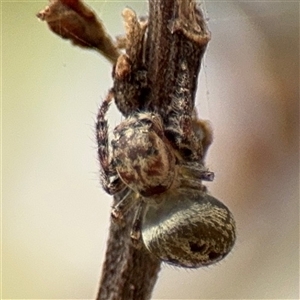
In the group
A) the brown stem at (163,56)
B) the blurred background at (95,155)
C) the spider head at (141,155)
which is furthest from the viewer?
the blurred background at (95,155)

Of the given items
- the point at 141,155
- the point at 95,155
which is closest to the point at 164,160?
the point at 141,155

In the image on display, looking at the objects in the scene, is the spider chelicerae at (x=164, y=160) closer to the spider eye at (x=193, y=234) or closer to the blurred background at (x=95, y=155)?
the spider eye at (x=193, y=234)

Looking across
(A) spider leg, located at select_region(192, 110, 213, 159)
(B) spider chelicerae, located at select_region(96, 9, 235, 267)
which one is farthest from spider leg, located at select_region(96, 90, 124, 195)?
(A) spider leg, located at select_region(192, 110, 213, 159)

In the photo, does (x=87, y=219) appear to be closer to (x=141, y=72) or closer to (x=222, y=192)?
(x=222, y=192)

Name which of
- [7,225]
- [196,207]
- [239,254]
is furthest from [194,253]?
[7,225]

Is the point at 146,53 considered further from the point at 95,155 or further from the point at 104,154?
the point at 95,155

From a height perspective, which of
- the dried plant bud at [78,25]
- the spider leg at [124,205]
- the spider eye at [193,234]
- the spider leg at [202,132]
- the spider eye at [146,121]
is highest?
the dried plant bud at [78,25]

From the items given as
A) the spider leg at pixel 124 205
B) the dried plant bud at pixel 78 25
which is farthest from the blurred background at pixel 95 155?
the dried plant bud at pixel 78 25
